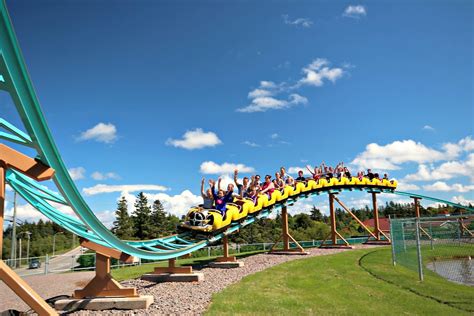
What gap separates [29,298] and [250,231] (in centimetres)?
4364

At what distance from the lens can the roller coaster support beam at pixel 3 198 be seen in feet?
18.0

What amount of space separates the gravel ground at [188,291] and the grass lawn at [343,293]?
0.40 metres

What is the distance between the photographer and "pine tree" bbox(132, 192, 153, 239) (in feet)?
168

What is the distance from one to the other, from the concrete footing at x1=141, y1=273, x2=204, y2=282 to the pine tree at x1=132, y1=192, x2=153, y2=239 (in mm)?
41469

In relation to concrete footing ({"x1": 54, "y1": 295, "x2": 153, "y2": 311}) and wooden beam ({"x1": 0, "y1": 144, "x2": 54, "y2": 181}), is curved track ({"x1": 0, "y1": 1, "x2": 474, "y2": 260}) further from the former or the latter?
concrete footing ({"x1": 54, "y1": 295, "x2": 153, "y2": 311})

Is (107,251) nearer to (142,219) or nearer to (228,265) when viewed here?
(228,265)

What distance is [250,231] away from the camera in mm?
48250

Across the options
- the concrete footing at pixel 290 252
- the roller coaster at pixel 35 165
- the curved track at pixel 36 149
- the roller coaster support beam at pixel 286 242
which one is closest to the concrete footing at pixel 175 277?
the roller coaster at pixel 35 165

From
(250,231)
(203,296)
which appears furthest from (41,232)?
(203,296)

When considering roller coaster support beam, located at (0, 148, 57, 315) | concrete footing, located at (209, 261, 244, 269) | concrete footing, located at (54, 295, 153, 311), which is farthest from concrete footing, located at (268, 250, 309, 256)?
roller coaster support beam, located at (0, 148, 57, 315)

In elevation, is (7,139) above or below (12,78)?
below

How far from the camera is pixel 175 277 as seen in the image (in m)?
11.0

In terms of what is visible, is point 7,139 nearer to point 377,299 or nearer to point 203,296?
point 203,296

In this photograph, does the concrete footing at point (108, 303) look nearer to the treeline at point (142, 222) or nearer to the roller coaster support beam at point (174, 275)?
the roller coaster support beam at point (174, 275)
